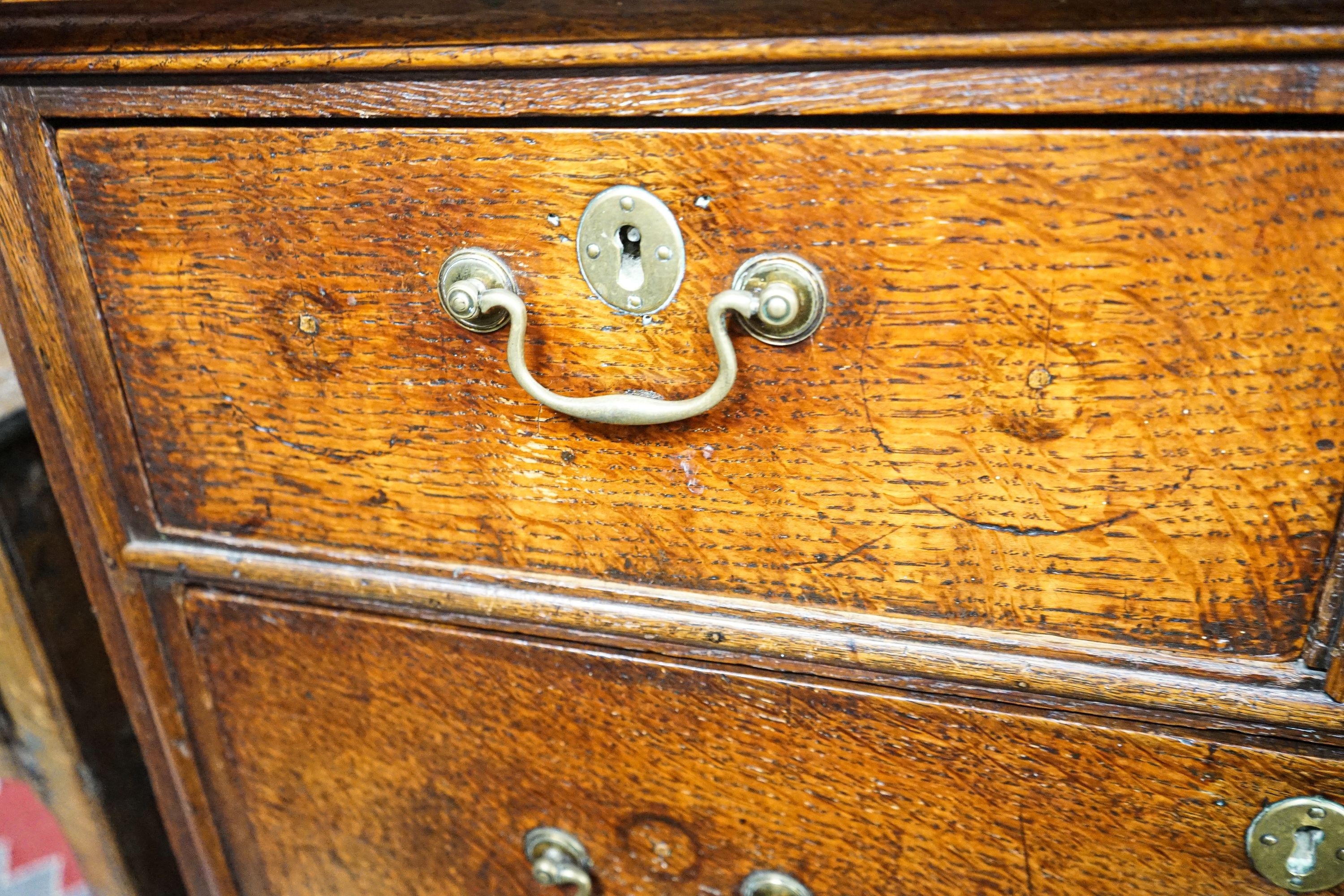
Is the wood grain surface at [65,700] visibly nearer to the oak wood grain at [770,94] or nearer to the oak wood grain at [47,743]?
the oak wood grain at [47,743]

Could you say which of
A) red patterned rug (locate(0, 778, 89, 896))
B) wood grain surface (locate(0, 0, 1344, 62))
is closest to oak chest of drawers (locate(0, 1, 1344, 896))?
wood grain surface (locate(0, 0, 1344, 62))

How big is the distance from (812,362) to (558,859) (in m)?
0.31

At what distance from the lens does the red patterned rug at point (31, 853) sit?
1.01 meters

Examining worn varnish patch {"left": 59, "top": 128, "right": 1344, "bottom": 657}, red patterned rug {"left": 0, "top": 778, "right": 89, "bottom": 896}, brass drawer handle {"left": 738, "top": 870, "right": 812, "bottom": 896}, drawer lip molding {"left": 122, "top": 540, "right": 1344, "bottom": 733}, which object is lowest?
red patterned rug {"left": 0, "top": 778, "right": 89, "bottom": 896}

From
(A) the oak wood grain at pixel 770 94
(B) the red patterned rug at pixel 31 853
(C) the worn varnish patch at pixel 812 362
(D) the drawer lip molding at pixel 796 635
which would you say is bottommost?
(B) the red patterned rug at pixel 31 853

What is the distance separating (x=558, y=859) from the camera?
1.52 ft

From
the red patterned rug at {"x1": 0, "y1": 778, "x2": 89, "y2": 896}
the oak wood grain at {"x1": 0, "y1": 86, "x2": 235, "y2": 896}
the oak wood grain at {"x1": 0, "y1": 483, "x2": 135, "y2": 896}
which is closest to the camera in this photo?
the oak wood grain at {"x1": 0, "y1": 86, "x2": 235, "y2": 896}

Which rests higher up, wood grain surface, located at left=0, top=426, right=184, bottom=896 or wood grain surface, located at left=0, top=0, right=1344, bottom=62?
wood grain surface, located at left=0, top=0, right=1344, bottom=62

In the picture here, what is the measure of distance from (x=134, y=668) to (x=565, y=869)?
0.95 feet

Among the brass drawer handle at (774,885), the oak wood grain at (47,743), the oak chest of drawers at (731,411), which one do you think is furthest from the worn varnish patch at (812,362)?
the oak wood grain at (47,743)

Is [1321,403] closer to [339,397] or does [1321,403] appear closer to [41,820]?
[339,397]

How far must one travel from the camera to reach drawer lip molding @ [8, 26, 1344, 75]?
274 millimetres

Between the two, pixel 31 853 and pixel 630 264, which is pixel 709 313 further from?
pixel 31 853

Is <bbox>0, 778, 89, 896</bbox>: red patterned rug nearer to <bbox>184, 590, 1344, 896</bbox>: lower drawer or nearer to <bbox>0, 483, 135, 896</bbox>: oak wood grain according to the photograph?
<bbox>0, 483, 135, 896</bbox>: oak wood grain
